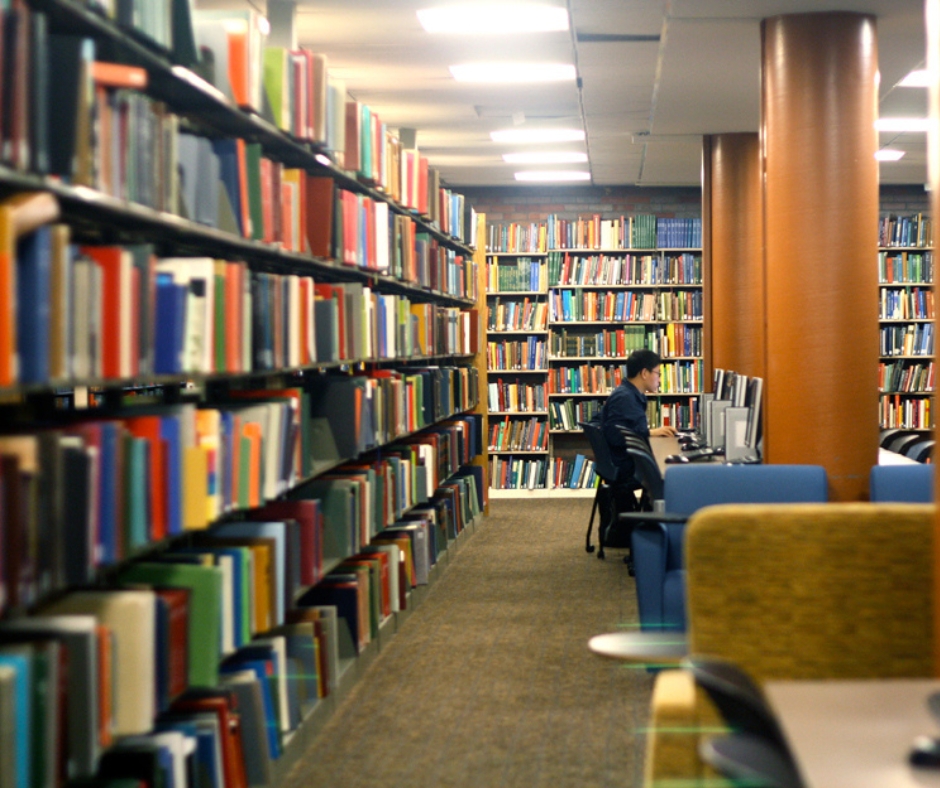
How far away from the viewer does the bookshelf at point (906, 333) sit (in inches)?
409

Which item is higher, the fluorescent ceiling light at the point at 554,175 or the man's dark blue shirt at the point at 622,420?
the fluorescent ceiling light at the point at 554,175

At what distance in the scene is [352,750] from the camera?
3889mm

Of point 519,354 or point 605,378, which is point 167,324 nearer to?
point 519,354

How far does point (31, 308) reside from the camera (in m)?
2.14

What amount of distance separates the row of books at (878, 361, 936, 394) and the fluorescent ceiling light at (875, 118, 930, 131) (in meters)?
2.86

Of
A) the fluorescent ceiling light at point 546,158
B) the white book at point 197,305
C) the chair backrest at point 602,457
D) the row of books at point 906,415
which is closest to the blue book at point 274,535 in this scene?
the white book at point 197,305

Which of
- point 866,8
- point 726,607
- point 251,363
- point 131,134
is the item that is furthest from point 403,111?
point 726,607

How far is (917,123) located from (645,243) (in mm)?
3154

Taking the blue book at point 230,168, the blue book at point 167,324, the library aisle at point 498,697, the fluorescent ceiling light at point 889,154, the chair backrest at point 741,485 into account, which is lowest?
the library aisle at point 498,697

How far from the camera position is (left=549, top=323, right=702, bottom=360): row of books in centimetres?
1068

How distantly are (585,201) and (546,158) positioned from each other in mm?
1774

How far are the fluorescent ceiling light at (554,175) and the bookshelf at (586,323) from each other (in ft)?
1.33

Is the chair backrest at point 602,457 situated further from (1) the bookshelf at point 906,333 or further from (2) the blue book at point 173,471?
(2) the blue book at point 173,471

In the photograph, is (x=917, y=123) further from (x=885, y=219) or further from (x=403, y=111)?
(x=403, y=111)
